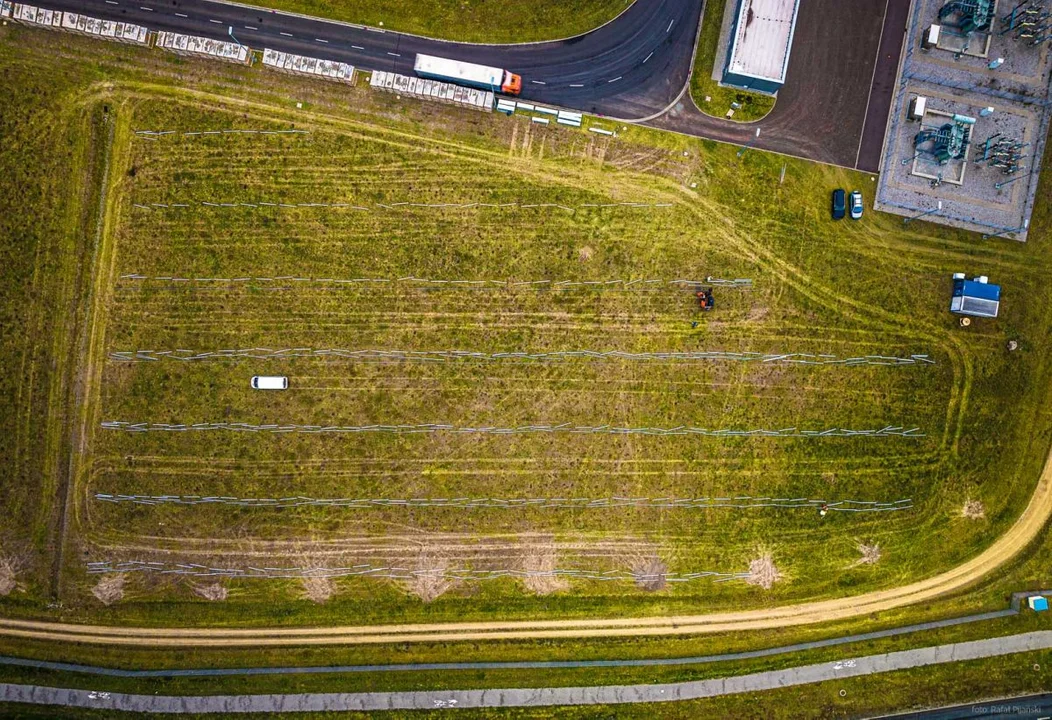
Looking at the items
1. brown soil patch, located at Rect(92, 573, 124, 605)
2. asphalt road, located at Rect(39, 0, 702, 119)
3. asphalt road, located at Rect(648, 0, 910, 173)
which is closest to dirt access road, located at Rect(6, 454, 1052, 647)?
brown soil patch, located at Rect(92, 573, 124, 605)

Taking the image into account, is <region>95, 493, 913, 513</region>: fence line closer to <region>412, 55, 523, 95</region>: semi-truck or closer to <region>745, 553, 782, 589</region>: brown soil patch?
<region>745, 553, 782, 589</region>: brown soil patch

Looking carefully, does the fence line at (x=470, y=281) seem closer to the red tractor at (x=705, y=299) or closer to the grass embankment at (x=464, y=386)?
the grass embankment at (x=464, y=386)

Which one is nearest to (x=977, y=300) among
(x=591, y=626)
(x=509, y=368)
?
(x=509, y=368)

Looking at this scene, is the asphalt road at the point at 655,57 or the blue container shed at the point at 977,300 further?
the asphalt road at the point at 655,57

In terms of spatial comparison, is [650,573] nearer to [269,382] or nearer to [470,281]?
[470,281]

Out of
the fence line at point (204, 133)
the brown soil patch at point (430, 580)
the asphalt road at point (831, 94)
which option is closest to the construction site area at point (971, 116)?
the asphalt road at point (831, 94)

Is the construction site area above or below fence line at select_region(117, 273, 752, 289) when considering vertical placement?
above

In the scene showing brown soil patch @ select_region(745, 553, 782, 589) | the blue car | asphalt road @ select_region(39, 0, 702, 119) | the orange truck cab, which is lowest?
brown soil patch @ select_region(745, 553, 782, 589)
